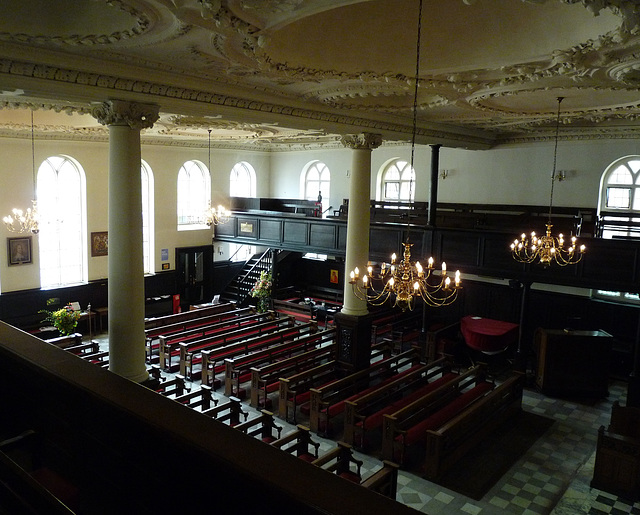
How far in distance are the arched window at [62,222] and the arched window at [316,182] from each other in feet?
29.8

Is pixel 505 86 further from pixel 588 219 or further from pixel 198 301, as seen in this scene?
pixel 198 301

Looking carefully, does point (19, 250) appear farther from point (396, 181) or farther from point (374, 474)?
point (374, 474)

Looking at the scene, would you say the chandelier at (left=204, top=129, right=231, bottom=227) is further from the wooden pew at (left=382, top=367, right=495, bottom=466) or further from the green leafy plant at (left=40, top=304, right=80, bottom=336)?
the wooden pew at (left=382, top=367, right=495, bottom=466)

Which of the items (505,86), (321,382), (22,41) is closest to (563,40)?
(505,86)

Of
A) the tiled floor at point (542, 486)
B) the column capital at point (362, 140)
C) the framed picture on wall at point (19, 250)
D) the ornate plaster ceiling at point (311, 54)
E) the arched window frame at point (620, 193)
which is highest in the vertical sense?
the ornate plaster ceiling at point (311, 54)

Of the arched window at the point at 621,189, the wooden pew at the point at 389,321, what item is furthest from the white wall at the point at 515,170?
the wooden pew at the point at 389,321

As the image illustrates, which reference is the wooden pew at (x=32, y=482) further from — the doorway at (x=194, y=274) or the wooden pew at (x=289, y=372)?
the doorway at (x=194, y=274)

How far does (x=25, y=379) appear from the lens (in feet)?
8.14

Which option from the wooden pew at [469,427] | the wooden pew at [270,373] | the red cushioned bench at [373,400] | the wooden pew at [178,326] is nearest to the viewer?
the wooden pew at [469,427]

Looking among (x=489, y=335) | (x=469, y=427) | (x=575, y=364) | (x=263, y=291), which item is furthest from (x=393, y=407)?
(x=263, y=291)

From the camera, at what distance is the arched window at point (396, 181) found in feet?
66.8

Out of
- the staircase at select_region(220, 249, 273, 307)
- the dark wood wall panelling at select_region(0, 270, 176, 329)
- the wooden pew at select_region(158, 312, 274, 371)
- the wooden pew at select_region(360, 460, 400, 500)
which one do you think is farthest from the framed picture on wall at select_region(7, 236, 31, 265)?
the wooden pew at select_region(360, 460, 400, 500)

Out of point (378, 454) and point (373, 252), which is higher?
point (373, 252)

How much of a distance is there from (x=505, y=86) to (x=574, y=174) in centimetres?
903
